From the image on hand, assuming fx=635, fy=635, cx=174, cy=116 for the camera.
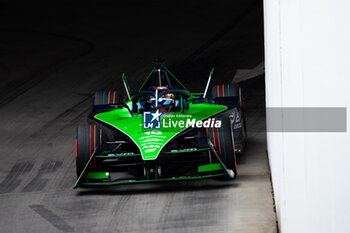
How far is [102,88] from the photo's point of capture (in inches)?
535

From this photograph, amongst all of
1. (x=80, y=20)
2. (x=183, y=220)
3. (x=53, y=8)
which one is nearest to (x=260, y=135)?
(x=183, y=220)

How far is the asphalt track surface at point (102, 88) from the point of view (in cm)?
674

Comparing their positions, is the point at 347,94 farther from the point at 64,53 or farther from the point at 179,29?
the point at 179,29

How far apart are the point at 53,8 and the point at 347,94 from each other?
2140 cm

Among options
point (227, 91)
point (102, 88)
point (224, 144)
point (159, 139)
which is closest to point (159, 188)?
point (159, 139)

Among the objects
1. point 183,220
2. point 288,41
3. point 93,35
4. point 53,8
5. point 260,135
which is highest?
point 53,8

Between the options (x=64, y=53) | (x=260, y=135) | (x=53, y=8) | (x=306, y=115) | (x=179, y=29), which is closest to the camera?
(x=306, y=115)

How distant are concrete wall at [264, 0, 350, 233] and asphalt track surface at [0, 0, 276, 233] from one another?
2.26m

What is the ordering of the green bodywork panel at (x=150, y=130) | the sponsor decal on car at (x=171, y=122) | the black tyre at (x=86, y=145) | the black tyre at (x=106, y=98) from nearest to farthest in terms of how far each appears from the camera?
1. the green bodywork panel at (x=150, y=130)
2. the black tyre at (x=86, y=145)
3. the sponsor decal on car at (x=171, y=122)
4. the black tyre at (x=106, y=98)

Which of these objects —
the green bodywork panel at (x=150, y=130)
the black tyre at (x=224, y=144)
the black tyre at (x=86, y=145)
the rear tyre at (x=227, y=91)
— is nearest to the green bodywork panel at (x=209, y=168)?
the black tyre at (x=224, y=144)

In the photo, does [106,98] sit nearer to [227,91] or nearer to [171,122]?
[227,91]

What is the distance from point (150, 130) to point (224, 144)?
0.93 m

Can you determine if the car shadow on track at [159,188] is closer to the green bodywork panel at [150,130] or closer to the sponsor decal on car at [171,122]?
the green bodywork panel at [150,130]

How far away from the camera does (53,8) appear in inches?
897
